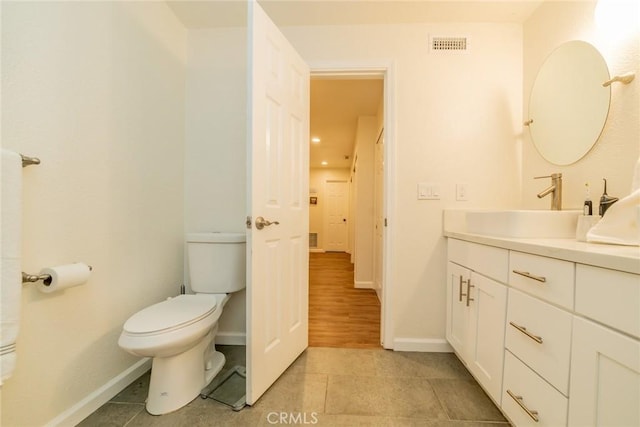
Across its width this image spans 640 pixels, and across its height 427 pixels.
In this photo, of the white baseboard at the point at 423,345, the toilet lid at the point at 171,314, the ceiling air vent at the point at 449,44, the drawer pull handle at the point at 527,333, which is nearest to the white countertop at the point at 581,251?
the drawer pull handle at the point at 527,333

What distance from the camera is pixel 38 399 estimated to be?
0.95 meters

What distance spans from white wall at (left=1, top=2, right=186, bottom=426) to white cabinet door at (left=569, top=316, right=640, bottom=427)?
1886 millimetres

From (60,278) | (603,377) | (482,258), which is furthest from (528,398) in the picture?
(60,278)

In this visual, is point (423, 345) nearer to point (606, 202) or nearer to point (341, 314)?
point (341, 314)

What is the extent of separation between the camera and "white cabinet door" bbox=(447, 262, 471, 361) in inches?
54.2

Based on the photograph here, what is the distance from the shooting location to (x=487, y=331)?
1.17m

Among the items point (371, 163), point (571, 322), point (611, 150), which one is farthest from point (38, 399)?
point (371, 163)

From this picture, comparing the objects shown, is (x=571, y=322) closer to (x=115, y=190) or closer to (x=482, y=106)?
(x=482, y=106)

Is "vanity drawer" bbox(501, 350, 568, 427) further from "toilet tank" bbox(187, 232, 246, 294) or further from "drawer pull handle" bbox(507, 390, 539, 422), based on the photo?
"toilet tank" bbox(187, 232, 246, 294)

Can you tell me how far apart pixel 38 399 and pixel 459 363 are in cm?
210

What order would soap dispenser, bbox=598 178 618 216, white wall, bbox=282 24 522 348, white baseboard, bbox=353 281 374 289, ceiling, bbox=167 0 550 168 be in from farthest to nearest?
white baseboard, bbox=353 281 374 289, white wall, bbox=282 24 522 348, ceiling, bbox=167 0 550 168, soap dispenser, bbox=598 178 618 216

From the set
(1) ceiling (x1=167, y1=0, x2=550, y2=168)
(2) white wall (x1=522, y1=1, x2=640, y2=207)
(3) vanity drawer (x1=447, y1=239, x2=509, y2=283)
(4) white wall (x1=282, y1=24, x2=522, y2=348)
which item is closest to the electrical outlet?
(4) white wall (x1=282, y1=24, x2=522, y2=348)

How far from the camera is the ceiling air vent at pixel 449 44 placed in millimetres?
1673

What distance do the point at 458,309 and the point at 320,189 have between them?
558 centimetres
